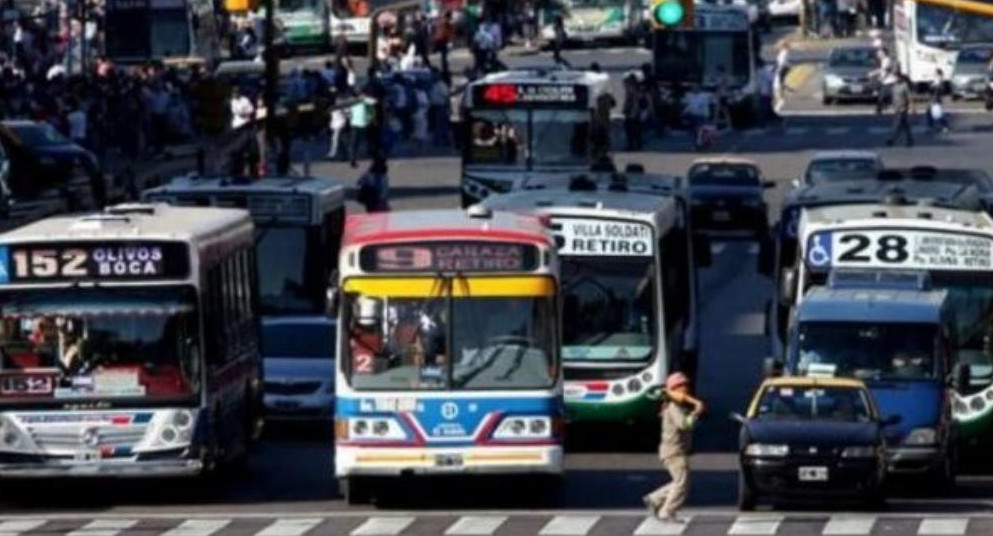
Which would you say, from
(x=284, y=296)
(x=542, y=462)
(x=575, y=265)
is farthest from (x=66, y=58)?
(x=542, y=462)

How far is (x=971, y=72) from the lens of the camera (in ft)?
301

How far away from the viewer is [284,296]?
145 feet

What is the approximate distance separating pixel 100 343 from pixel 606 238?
7.75 metres

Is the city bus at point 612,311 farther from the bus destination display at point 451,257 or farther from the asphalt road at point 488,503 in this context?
the bus destination display at point 451,257

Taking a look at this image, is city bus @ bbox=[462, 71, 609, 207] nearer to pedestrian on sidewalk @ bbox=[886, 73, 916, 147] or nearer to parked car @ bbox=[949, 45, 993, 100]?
pedestrian on sidewalk @ bbox=[886, 73, 916, 147]

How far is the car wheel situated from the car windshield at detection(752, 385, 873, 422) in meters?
0.62

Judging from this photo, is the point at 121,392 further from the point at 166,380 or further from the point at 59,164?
the point at 59,164

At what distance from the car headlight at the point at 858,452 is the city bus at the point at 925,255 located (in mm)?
5526

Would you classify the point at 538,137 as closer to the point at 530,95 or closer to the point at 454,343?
the point at 530,95

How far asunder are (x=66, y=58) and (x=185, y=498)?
52608 millimetres

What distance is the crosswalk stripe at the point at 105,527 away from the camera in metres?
31.1

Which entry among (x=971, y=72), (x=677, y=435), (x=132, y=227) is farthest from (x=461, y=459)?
(x=971, y=72)

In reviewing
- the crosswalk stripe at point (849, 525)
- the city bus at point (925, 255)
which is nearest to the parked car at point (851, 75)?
the city bus at point (925, 255)

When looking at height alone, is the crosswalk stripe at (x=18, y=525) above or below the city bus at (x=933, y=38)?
above
